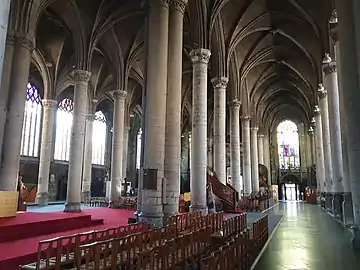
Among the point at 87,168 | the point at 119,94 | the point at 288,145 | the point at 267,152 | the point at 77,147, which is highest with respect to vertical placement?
the point at 288,145

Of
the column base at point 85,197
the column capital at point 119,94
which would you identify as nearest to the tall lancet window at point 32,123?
the column base at point 85,197

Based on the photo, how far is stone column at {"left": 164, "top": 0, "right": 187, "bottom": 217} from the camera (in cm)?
1042

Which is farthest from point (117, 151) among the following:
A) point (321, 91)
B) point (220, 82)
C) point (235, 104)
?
point (321, 91)

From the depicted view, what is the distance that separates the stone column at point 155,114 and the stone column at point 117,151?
951cm

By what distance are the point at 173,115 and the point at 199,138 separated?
293cm

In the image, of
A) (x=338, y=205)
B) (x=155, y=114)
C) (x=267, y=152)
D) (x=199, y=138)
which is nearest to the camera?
(x=155, y=114)

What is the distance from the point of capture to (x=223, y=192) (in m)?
16.8

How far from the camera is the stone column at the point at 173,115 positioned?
10.4m

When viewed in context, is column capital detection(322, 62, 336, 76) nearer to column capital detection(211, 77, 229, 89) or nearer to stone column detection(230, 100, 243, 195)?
column capital detection(211, 77, 229, 89)

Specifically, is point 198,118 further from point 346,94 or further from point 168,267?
point 168,267

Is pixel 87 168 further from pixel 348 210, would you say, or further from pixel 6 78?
pixel 348 210

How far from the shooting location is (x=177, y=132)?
36.3 ft

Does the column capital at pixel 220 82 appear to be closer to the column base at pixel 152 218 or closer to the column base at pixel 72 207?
the column base at pixel 72 207

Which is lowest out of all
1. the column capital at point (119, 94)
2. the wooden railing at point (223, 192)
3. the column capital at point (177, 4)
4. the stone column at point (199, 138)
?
the wooden railing at point (223, 192)
